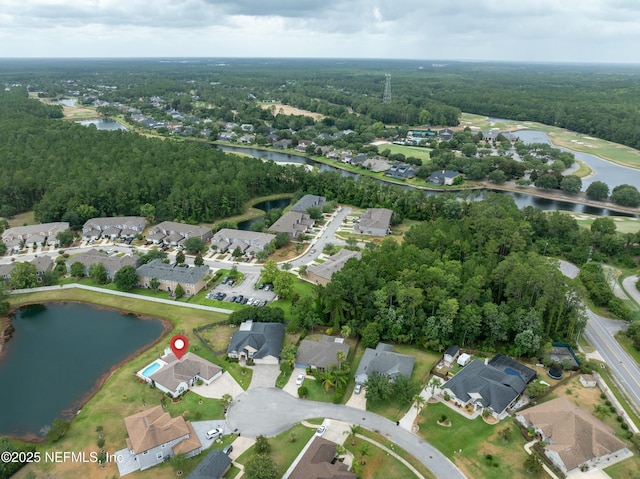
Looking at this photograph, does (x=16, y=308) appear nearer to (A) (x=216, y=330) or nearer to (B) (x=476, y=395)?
(A) (x=216, y=330)

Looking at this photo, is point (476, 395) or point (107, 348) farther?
point (107, 348)


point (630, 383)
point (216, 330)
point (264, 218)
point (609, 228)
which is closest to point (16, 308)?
point (216, 330)

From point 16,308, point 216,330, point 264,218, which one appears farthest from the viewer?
point 264,218

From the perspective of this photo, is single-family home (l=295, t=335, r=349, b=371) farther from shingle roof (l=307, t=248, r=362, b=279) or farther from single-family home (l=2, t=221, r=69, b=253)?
single-family home (l=2, t=221, r=69, b=253)

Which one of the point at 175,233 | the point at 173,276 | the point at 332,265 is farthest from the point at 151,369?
the point at 175,233

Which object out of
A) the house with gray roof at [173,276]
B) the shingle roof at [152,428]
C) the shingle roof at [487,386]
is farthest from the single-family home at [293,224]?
the shingle roof at [152,428]

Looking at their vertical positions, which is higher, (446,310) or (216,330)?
(446,310)

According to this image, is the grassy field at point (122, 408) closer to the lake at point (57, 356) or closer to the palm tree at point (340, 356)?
the lake at point (57, 356)

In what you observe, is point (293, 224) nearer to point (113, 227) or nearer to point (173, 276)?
point (173, 276)
